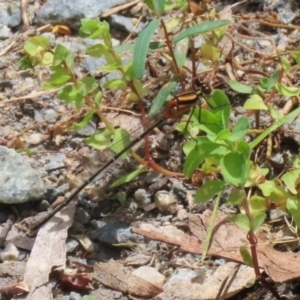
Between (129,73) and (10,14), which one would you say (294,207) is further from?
(10,14)

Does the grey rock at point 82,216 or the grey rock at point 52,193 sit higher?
the grey rock at point 52,193

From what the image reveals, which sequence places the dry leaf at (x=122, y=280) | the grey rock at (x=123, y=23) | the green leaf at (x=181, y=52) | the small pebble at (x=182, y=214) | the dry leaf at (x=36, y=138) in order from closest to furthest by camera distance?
the dry leaf at (x=122, y=280) → the small pebble at (x=182, y=214) → the green leaf at (x=181, y=52) → the dry leaf at (x=36, y=138) → the grey rock at (x=123, y=23)

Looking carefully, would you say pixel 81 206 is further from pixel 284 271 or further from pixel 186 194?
pixel 284 271

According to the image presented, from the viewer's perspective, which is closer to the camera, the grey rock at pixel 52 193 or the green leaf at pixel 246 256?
the green leaf at pixel 246 256

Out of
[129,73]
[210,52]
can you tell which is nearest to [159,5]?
[129,73]

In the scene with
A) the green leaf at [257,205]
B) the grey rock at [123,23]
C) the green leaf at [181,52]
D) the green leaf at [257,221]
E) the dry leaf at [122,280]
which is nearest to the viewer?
the green leaf at [257,221]

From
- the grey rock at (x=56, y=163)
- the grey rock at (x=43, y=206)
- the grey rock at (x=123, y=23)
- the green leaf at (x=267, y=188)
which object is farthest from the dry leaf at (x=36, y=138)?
the green leaf at (x=267, y=188)

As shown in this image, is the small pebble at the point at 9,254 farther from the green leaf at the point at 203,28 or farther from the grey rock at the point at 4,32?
the grey rock at the point at 4,32
